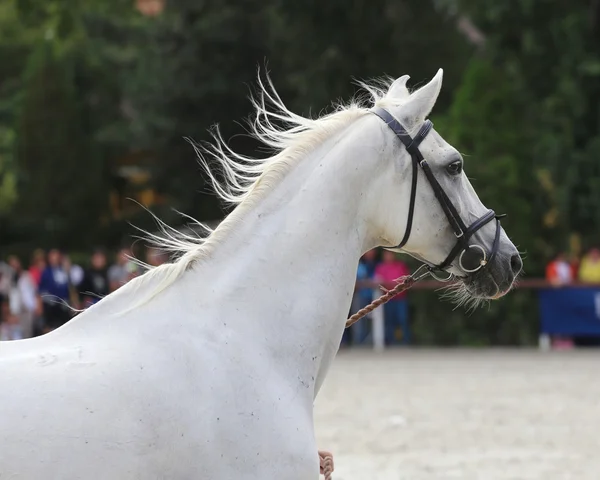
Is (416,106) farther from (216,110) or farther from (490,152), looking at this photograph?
(216,110)

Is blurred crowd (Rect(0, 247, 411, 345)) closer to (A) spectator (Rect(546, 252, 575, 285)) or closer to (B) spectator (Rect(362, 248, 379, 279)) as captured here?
(B) spectator (Rect(362, 248, 379, 279))

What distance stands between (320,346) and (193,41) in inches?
1029

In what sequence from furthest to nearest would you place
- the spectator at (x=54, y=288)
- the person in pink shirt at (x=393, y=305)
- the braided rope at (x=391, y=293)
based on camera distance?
the person in pink shirt at (x=393, y=305), the spectator at (x=54, y=288), the braided rope at (x=391, y=293)

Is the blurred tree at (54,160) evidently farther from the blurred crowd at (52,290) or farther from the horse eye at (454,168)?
the horse eye at (454,168)

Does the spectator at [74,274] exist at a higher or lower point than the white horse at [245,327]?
higher

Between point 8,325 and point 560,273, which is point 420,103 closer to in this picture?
point 560,273

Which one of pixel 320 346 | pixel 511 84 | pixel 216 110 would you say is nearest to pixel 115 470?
pixel 320 346

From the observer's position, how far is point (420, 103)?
197 inches

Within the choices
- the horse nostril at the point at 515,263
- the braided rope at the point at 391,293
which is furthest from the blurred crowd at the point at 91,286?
the horse nostril at the point at 515,263

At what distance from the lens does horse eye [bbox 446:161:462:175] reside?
5.04 m

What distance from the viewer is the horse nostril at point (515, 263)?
17.1 ft

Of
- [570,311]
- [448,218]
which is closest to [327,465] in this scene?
[448,218]

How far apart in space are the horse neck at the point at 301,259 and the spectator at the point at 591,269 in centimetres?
1862

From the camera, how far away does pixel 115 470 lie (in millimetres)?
4152
